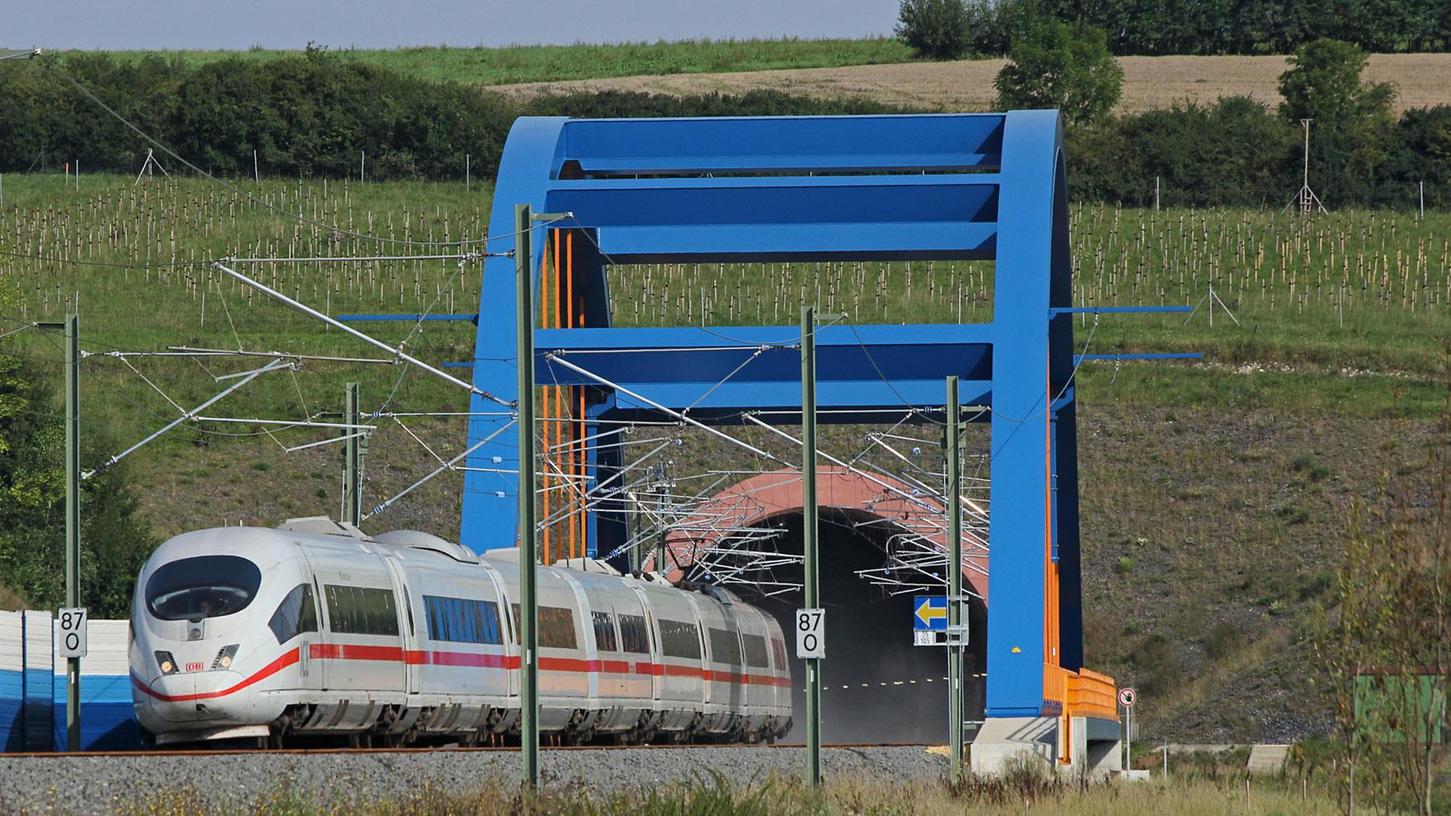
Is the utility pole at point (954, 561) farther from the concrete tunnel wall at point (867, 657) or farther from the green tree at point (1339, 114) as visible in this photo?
the green tree at point (1339, 114)

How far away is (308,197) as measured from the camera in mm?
97688

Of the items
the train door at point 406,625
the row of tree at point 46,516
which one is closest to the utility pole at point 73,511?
the train door at point 406,625

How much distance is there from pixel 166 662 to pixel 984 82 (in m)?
108

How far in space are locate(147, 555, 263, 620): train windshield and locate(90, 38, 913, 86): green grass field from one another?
10693cm

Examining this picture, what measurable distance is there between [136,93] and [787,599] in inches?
2290

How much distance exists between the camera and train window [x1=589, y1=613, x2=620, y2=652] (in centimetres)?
3244

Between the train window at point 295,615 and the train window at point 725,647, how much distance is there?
15.3 m

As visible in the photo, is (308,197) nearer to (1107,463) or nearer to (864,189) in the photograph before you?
(1107,463)

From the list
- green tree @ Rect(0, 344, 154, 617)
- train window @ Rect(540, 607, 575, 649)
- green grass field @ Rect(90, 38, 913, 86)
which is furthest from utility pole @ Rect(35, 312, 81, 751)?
green grass field @ Rect(90, 38, 913, 86)

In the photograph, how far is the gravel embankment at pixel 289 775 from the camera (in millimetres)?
17141

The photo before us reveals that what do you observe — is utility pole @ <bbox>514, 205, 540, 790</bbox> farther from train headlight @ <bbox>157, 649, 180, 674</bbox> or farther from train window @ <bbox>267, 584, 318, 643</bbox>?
train headlight @ <bbox>157, 649, 180, 674</bbox>

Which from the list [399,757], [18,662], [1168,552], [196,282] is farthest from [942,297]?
[399,757]

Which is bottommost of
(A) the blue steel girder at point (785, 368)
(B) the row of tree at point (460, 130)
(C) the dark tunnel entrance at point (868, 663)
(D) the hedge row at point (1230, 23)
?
(C) the dark tunnel entrance at point (868, 663)

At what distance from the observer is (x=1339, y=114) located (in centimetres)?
11119
